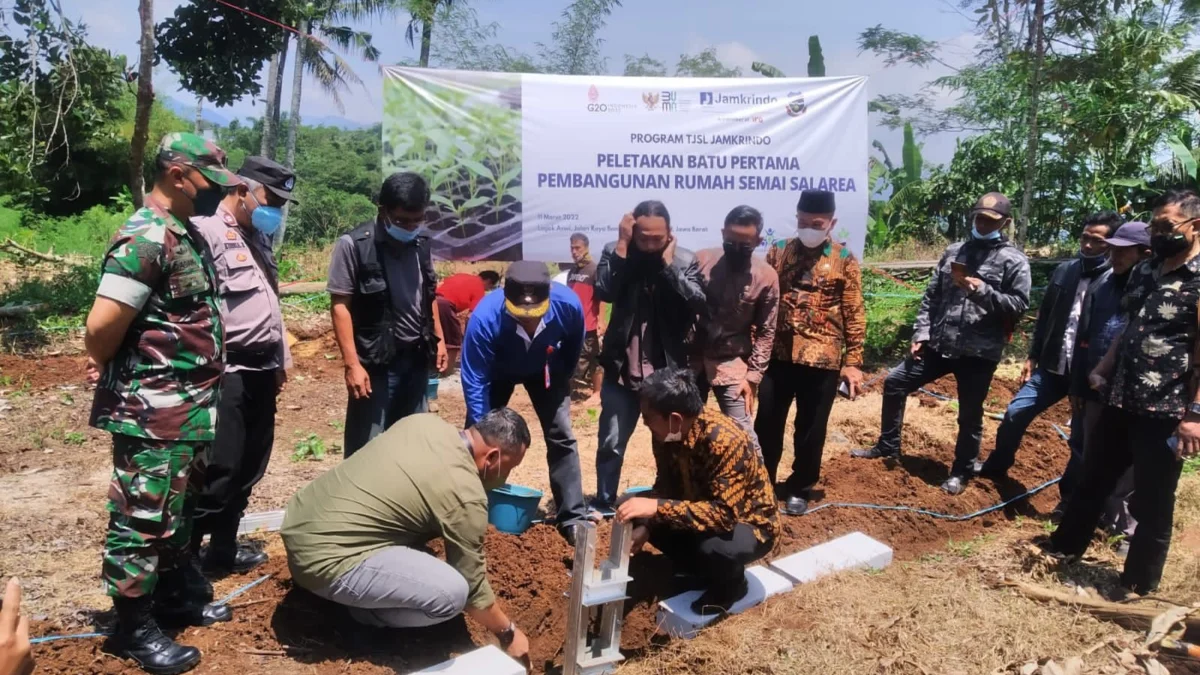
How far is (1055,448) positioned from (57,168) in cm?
1964

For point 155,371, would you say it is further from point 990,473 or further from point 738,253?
point 990,473

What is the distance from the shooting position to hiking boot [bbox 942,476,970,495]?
5.07m

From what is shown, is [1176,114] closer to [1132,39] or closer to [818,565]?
[1132,39]

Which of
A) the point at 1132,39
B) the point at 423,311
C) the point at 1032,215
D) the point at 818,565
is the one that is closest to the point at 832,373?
the point at 818,565

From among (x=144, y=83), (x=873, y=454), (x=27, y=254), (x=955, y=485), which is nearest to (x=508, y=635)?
(x=955, y=485)

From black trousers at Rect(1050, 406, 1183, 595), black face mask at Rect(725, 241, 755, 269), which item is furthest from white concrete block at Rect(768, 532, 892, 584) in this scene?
black face mask at Rect(725, 241, 755, 269)

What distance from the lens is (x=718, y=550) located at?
128 inches

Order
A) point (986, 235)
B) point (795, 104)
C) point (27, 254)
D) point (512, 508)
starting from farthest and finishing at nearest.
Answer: point (27, 254) < point (795, 104) < point (986, 235) < point (512, 508)

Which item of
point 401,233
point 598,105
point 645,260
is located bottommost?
point 645,260

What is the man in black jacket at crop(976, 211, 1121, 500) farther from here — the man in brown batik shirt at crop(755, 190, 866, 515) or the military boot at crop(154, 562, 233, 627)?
the military boot at crop(154, 562, 233, 627)

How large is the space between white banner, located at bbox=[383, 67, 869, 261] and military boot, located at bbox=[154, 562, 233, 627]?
4.41 metres

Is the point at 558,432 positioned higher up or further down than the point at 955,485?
higher up

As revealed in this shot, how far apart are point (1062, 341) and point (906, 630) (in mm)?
2448

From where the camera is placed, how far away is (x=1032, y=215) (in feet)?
48.8
